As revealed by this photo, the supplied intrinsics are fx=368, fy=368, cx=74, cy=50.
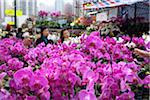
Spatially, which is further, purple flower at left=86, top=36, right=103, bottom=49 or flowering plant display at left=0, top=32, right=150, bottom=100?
purple flower at left=86, top=36, right=103, bottom=49

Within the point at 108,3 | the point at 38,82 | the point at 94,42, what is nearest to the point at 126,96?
the point at 38,82

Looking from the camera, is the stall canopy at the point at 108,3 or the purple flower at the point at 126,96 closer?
the purple flower at the point at 126,96

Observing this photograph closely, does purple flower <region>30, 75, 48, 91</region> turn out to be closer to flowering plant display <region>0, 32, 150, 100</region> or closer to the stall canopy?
flowering plant display <region>0, 32, 150, 100</region>

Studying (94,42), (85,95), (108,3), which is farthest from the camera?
(108,3)

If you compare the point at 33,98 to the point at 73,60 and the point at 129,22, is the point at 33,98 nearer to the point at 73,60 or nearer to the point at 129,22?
the point at 73,60

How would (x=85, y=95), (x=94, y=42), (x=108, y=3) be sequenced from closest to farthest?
(x=85, y=95) < (x=94, y=42) < (x=108, y=3)

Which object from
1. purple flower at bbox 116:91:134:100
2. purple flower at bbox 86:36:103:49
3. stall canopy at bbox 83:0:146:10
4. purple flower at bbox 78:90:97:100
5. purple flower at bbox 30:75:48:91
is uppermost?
stall canopy at bbox 83:0:146:10

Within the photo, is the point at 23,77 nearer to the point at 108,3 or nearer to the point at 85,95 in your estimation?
the point at 85,95

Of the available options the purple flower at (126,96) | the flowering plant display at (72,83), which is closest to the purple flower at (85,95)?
the flowering plant display at (72,83)

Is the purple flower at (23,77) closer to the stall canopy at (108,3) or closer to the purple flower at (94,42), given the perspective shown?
the purple flower at (94,42)

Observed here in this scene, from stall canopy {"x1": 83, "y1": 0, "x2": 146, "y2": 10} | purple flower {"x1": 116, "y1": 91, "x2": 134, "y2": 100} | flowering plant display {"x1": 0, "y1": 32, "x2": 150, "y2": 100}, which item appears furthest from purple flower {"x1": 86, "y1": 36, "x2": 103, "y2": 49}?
stall canopy {"x1": 83, "y1": 0, "x2": 146, "y2": 10}

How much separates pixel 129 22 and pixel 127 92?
548cm

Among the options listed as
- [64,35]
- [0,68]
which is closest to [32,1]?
[64,35]

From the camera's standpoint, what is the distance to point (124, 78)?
153cm
